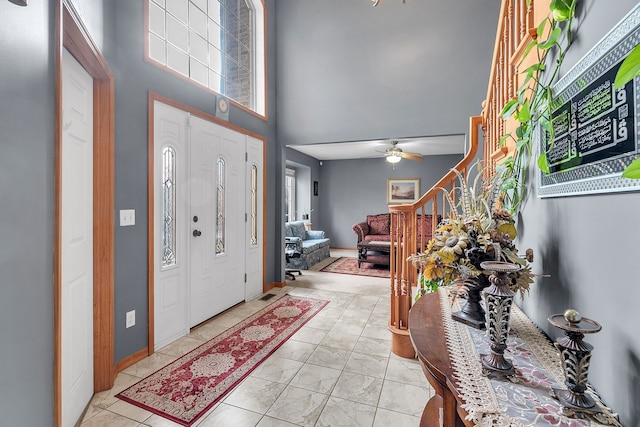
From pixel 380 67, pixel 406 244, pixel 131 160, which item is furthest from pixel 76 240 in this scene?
pixel 380 67

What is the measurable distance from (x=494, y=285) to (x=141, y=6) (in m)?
3.05

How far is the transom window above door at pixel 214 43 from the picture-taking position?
9.17 feet

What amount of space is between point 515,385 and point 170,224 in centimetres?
266

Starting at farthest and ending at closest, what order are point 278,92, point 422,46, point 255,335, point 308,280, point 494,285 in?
point 308,280
point 278,92
point 422,46
point 255,335
point 494,285

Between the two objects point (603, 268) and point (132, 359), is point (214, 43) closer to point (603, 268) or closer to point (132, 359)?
point (132, 359)

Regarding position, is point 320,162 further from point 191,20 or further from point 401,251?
point 401,251

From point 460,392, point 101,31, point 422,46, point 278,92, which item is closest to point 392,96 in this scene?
point 422,46

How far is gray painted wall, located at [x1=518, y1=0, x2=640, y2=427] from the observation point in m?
0.70

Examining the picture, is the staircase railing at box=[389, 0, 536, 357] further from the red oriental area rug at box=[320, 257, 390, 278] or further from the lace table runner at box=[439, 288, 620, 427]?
the red oriental area rug at box=[320, 257, 390, 278]

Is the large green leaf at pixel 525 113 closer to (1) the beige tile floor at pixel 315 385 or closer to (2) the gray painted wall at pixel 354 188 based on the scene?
(1) the beige tile floor at pixel 315 385

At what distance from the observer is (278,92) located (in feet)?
14.2

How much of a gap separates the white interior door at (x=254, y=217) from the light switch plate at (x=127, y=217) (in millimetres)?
1531

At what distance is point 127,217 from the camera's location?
2236mm

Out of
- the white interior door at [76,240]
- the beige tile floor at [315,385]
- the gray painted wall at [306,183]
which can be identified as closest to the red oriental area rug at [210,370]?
the beige tile floor at [315,385]
